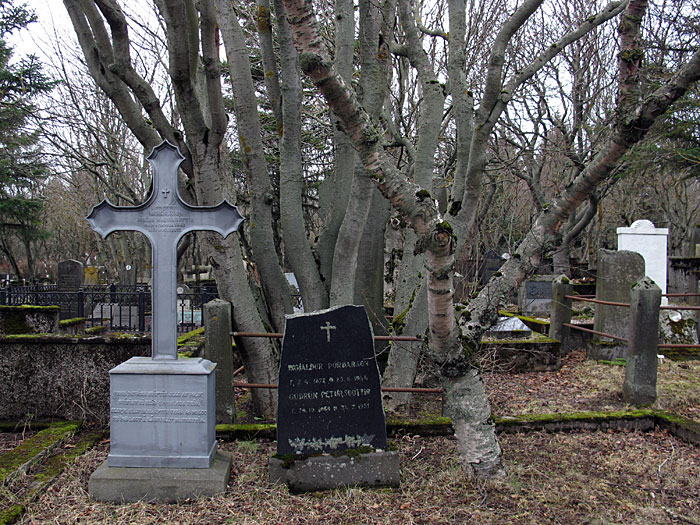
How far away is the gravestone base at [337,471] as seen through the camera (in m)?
3.91

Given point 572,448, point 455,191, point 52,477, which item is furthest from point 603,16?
point 52,477

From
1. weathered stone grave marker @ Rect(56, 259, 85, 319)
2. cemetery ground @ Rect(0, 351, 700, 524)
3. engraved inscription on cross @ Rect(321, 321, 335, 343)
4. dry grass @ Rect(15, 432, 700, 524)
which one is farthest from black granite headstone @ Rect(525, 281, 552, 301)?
weathered stone grave marker @ Rect(56, 259, 85, 319)

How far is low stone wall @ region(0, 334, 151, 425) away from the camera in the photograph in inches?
211

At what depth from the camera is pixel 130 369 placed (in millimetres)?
3957

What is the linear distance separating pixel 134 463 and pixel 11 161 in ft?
70.7

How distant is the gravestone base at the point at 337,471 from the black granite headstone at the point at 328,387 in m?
0.09

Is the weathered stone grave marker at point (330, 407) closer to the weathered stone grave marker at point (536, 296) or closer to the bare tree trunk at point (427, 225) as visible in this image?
the bare tree trunk at point (427, 225)

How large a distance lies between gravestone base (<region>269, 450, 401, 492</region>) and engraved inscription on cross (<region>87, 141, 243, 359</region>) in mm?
1301

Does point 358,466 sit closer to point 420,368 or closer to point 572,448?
point 572,448

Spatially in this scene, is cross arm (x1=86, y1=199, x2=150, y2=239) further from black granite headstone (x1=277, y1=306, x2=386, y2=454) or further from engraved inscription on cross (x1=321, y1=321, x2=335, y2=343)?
engraved inscription on cross (x1=321, y1=321, x2=335, y2=343)

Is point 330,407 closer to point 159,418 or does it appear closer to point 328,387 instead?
point 328,387

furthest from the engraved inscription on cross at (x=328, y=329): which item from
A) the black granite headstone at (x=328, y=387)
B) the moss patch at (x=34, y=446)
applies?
the moss patch at (x=34, y=446)

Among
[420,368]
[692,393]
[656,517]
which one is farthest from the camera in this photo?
[420,368]

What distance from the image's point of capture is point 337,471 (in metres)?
3.94
